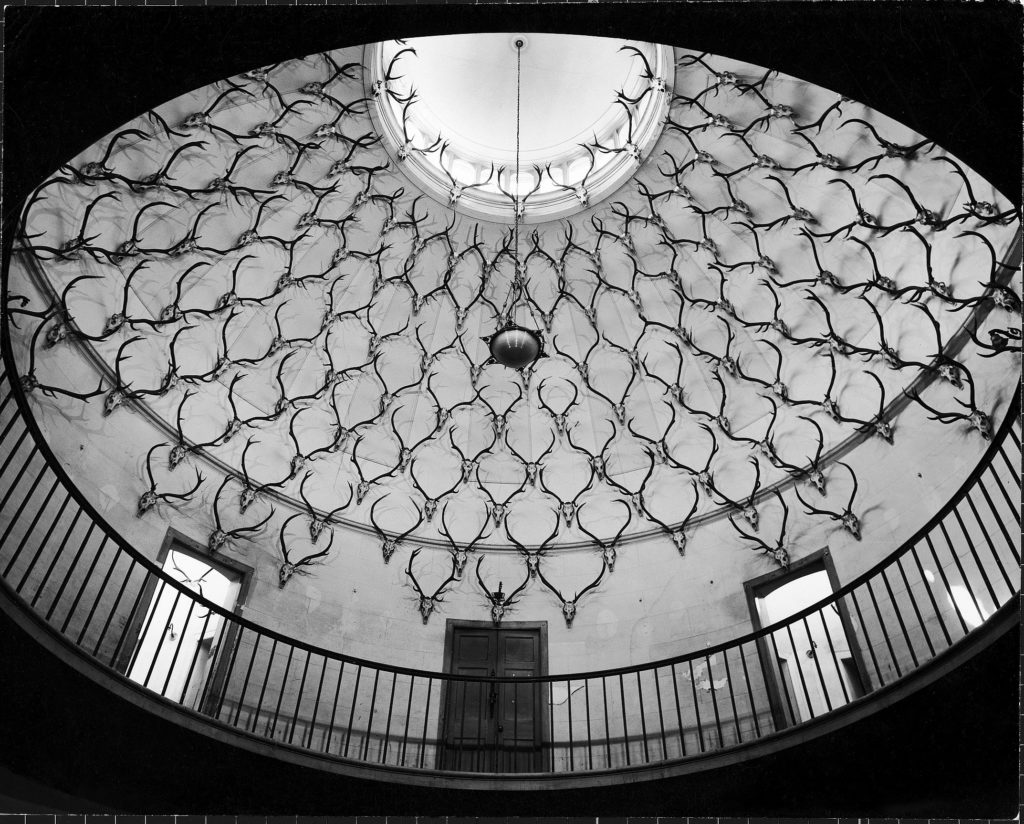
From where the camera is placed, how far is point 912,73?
4.23 meters

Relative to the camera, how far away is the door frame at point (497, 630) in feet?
24.6

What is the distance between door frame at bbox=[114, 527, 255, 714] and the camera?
664 cm

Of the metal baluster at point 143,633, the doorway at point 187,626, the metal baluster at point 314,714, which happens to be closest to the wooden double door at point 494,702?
the metal baluster at point 314,714

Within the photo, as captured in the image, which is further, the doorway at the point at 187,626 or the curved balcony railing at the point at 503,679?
the doorway at the point at 187,626

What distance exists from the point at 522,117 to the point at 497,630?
16.6ft

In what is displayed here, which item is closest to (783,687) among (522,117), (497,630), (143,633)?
(497,630)

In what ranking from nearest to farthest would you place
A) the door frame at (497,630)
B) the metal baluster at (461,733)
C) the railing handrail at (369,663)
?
1. the railing handrail at (369,663)
2. the metal baluster at (461,733)
3. the door frame at (497,630)

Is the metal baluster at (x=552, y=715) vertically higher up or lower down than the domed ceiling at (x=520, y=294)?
lower down

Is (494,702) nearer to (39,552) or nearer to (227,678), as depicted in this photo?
(227,678)

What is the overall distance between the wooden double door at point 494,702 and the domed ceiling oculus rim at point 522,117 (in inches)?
161

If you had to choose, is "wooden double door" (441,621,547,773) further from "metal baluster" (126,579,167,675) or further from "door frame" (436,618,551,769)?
"metal baluster" (126,579,167,675)

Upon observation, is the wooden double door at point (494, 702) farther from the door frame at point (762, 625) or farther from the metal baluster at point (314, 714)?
the door frame at point (762, 625)

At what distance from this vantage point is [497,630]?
8.20 m

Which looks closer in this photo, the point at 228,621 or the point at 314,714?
the point at 314,714
